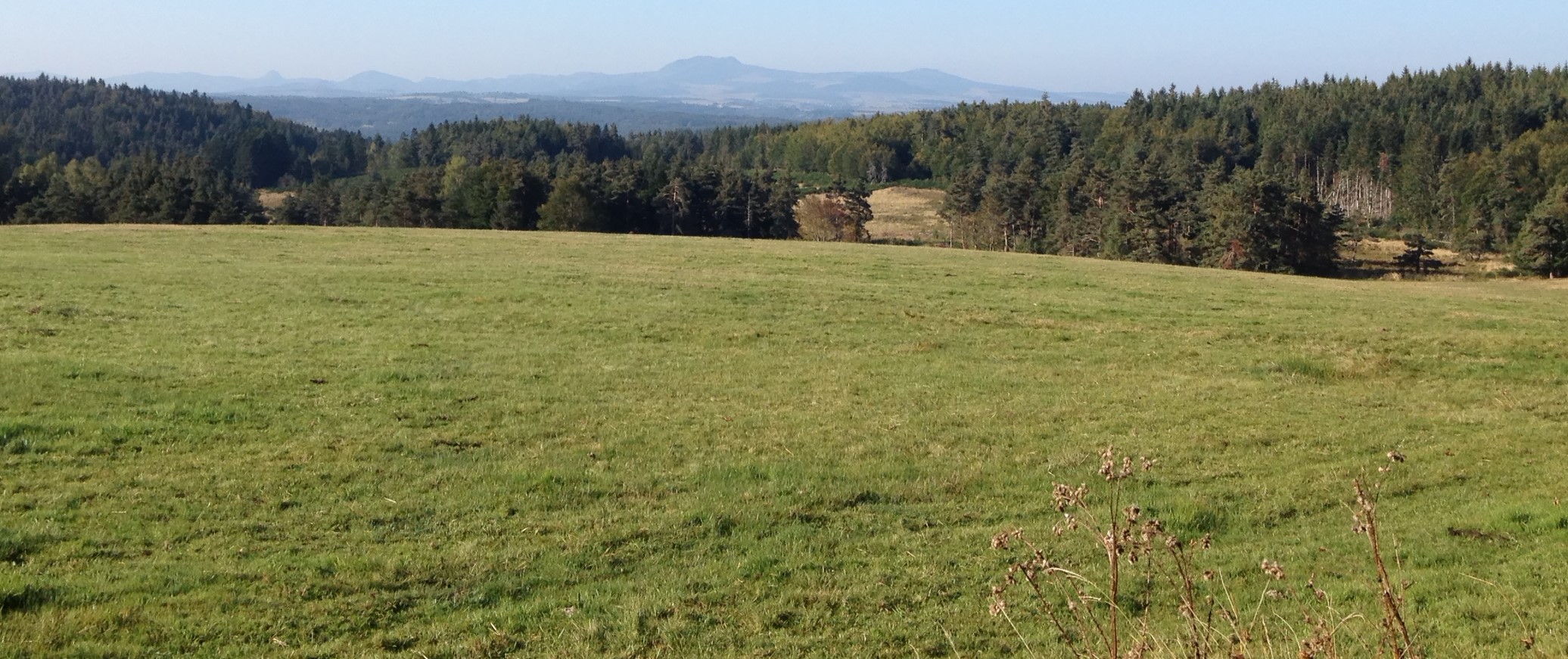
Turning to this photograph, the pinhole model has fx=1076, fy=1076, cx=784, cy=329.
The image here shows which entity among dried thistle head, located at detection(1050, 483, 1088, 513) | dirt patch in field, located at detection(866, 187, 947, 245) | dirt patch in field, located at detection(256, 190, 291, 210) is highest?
dried thistle head, located at detection(1050, 483, 1088, 513)

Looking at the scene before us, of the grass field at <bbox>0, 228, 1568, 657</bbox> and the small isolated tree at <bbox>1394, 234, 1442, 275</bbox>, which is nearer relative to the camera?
the grass field at <bbox>0, 228, 1568, 657</bbox>

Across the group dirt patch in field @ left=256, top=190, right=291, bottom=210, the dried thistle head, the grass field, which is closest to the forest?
dirt patch in field @ left=256, top=190, right=291, bottom=210

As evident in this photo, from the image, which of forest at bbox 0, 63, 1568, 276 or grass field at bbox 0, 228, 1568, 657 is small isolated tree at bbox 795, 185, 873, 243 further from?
grass field at bbox 0, 228, 1568, 657

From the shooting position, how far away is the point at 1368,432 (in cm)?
1395

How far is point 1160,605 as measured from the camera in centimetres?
758

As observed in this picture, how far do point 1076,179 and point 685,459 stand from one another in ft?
267

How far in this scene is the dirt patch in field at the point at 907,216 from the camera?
10741cm

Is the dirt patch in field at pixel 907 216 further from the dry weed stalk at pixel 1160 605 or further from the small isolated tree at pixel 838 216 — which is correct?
the dry weed stalk at pixel 1160 605

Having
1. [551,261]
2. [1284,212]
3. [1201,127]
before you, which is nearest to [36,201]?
[551,261]

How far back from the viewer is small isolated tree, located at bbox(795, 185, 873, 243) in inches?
3780

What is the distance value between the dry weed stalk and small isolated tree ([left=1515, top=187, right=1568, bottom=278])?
65.6 meters

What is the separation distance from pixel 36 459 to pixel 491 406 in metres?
5.12

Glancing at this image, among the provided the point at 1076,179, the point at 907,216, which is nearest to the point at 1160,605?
the point at 1076,179

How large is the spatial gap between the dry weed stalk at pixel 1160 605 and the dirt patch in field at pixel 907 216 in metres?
90.4
